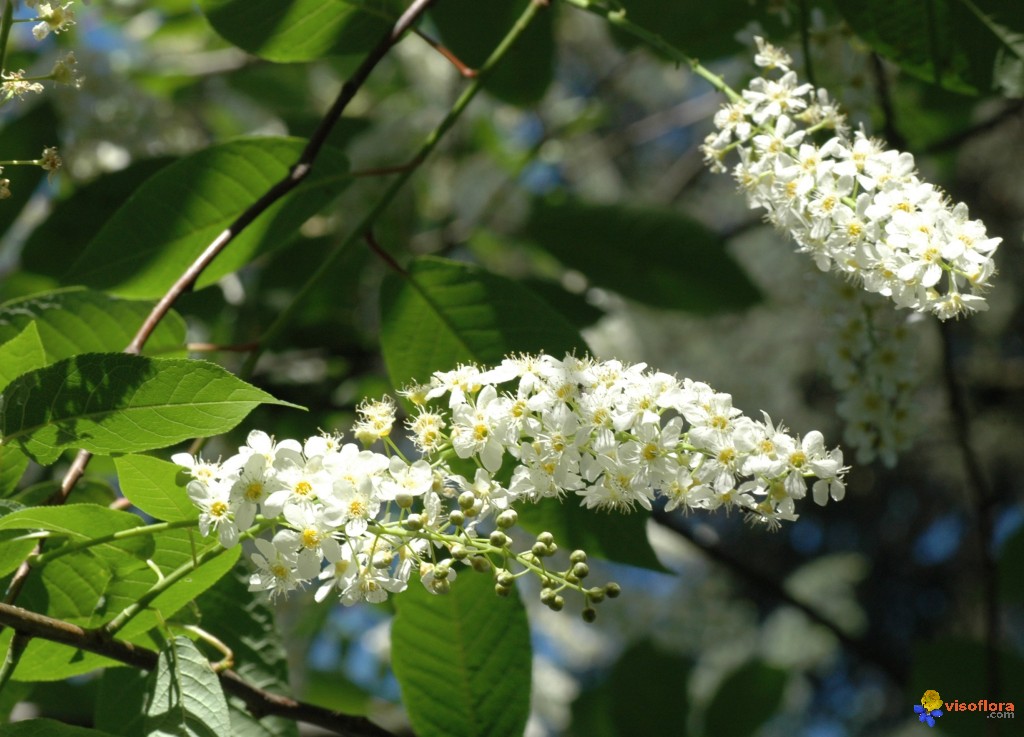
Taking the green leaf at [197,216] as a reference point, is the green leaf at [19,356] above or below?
below

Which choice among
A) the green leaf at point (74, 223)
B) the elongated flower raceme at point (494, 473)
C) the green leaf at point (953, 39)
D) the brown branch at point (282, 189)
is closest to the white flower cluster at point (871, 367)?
the green leaf at point (953, 39)

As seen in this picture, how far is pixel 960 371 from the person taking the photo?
17.4 ft

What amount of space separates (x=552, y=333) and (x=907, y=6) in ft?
2.82

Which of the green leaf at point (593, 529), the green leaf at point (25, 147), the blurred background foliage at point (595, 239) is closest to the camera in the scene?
the green leaf at point (593, 529)

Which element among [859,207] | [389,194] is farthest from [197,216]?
[859,207]

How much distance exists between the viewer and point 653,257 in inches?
115

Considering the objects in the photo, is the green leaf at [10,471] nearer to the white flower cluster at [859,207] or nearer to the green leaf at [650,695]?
the white flower cluster at [859,207]

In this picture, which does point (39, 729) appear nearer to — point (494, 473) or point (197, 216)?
point (494, 473)

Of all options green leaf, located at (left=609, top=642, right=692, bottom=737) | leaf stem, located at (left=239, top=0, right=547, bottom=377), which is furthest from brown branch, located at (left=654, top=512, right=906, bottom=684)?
leaf stem, located at (left=239, top=0, right=547, bottom=377)

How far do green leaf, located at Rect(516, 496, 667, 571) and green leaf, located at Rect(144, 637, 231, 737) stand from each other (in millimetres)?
531

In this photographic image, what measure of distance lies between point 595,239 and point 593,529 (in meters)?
1.46

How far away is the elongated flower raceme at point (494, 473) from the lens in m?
1.17

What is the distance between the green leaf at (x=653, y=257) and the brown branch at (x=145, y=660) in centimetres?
171

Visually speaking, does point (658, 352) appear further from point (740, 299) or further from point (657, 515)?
point (657, 515)
